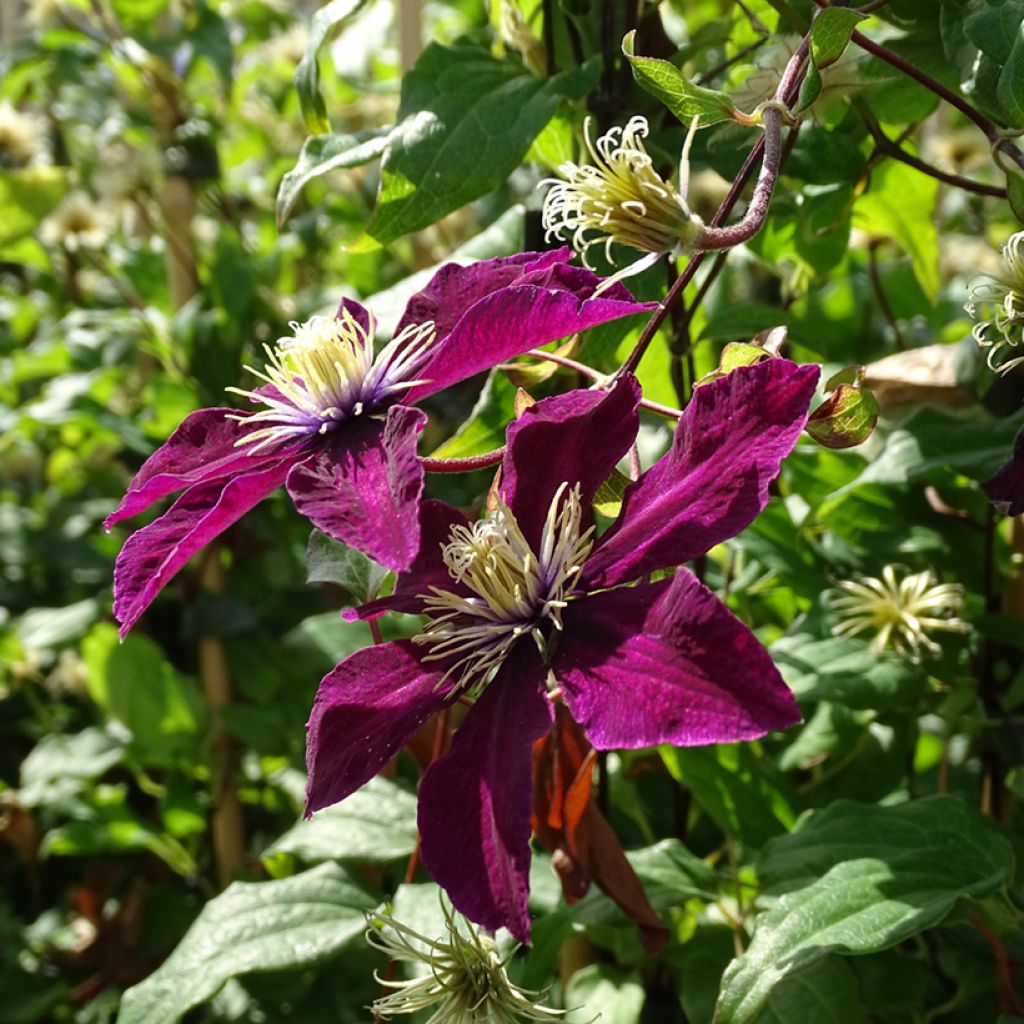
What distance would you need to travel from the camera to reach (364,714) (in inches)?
16.1

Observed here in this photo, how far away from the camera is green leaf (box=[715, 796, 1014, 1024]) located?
45cm

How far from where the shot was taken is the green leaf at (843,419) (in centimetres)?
42

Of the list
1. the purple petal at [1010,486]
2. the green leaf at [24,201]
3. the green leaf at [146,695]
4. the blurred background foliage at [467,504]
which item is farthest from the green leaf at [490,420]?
the green leaf at [24,201]

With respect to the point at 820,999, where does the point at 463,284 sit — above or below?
above

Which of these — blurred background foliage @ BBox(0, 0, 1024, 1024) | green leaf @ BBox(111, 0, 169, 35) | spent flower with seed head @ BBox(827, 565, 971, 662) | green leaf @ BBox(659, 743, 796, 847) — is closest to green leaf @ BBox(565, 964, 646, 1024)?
blurred background foliage @ BBox(0, 0, 1024, 1024)

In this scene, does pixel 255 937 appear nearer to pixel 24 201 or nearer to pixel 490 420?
pixel 490 420

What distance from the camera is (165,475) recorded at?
17.7 inches

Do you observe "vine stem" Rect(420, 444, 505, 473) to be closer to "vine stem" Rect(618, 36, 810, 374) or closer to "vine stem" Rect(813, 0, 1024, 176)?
"vine stem" Rect(618, 36, 810, 374)

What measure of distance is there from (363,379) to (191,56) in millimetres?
1060

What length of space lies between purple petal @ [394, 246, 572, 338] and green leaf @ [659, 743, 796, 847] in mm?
285

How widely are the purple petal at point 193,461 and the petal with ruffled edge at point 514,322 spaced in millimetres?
76

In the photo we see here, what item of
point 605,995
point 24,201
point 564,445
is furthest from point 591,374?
point 24,201

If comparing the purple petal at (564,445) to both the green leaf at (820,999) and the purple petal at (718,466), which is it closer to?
the purple petal at (718,466)

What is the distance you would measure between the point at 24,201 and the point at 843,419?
118 cm
